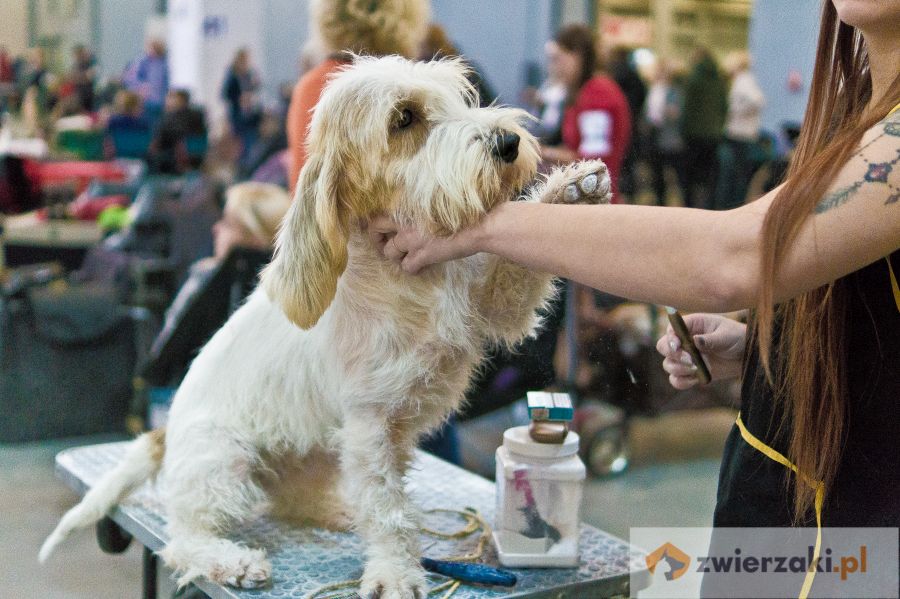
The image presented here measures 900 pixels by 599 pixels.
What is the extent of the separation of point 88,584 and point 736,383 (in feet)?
4.54

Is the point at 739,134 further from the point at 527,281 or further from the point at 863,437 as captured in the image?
the point at 863,437

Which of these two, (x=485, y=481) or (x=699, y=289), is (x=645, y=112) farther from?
(x=699, y=289)

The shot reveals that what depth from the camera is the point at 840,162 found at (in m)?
0.95

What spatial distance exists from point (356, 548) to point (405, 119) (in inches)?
27.4

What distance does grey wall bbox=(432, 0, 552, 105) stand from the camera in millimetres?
6402

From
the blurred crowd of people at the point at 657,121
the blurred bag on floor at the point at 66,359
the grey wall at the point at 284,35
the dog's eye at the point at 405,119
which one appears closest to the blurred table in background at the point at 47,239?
the blurred bag on floor at the point at 66,359

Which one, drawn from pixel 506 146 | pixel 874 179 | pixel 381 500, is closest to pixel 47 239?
pixel 381 500

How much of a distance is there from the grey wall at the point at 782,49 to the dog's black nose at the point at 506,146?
1.36 ft

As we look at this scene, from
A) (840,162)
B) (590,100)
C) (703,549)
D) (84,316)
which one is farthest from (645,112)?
(840,162)

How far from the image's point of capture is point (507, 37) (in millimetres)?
7176

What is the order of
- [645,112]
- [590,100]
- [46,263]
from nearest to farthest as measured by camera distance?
[590,100]
[46,263]
[645,112]

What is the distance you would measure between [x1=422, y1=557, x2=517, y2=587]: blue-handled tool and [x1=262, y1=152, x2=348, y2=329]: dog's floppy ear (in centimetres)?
43

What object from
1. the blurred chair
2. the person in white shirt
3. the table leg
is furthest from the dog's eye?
the blurred chair

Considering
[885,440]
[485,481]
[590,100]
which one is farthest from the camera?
[590,100]
